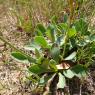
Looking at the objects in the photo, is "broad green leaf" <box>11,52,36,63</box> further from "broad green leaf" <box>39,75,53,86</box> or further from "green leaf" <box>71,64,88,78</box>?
"green leaf" <box>71,64,88,78</box>

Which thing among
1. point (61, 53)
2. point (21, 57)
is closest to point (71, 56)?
point (61, 53)

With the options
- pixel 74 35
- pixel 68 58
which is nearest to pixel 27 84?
pixel 68 58

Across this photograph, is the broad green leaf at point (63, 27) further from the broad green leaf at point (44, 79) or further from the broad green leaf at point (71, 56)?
the broad green leaf at point (44, 79)

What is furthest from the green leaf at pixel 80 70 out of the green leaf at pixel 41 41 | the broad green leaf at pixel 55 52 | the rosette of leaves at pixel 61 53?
the green leaf at pixel 41 41

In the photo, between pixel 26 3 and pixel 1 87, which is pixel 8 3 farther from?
pixel 1 87

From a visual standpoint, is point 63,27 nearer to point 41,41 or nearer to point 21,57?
point 41,41

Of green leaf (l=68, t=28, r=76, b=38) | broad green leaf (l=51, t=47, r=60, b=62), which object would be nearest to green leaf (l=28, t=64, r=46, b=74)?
broad green leaf (l=51, t=47, r=60, b=62)
